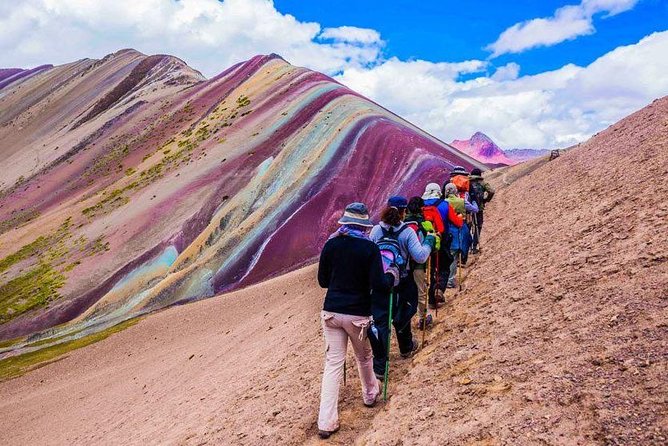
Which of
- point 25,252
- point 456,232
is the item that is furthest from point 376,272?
point 25,252

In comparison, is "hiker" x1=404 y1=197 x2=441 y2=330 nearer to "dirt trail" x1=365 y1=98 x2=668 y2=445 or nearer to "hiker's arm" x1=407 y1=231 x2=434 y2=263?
"hiker's arm" x1=407 y1=231 x2=434 y2=263

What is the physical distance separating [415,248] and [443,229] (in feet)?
8.78

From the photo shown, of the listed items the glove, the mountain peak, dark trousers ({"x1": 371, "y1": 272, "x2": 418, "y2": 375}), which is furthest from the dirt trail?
the mountain peak

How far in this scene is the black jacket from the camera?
685cm

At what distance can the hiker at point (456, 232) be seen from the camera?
37.6ft

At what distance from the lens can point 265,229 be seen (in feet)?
114

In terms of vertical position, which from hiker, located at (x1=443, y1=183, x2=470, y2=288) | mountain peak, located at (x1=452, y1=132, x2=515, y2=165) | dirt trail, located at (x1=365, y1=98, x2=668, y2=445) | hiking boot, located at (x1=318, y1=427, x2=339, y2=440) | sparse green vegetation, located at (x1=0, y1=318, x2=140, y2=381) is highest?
mountain peak, located at (x1=452, y1=132, x2=515, y2=165)

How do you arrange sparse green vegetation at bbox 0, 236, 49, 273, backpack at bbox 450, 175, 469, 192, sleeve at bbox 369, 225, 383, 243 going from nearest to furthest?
1. sleeve at bbox 369, 225, 383, 243
2. backpack at bbox 450, 175, 469, 192
3. sparse green vegetation at bbox 0, 236, 49, 273

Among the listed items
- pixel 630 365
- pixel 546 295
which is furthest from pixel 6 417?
pixel 630 365

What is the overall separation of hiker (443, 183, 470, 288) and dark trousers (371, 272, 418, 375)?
2.96m

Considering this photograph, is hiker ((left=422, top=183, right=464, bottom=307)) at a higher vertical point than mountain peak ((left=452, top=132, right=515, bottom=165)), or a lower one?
lower

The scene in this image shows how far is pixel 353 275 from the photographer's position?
22.6 feet

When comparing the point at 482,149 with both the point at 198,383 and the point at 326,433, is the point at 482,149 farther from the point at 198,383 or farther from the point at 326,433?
the point at 326,433

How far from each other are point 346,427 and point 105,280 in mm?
33591
